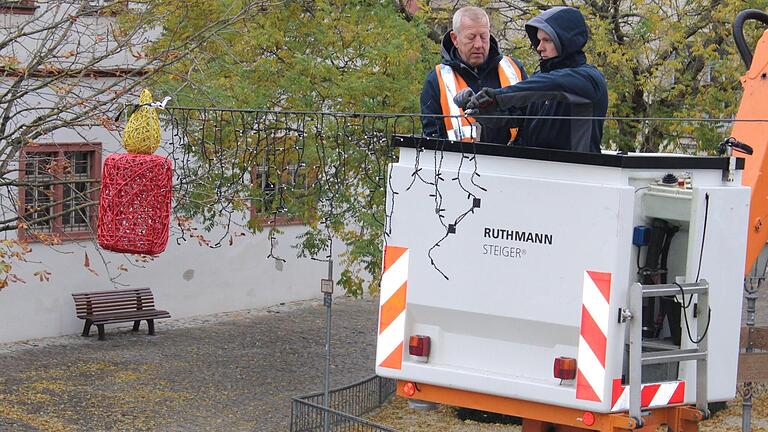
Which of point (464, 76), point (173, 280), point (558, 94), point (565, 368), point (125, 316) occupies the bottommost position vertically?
point (125, 316)

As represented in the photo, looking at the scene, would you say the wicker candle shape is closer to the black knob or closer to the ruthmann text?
the ruthmann text

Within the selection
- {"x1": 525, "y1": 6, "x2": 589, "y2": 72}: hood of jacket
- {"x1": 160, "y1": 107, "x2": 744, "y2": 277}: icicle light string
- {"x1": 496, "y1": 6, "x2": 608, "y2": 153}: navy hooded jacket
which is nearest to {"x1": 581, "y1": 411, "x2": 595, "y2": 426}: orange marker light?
{"x1": 496, "y1": 6, "x2": 608, "y2": 153}: navy hooded jacket

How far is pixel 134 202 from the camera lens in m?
7.83

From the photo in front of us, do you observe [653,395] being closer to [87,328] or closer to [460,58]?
[460,58]

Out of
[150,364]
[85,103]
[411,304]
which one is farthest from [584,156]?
[150,364]

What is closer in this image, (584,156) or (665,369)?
(584,156)

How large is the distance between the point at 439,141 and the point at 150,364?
40.1ft

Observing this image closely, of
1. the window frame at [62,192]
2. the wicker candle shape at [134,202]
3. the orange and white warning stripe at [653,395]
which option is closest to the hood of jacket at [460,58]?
the wicker candle shape at [134,202]

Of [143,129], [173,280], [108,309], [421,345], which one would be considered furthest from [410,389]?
[173,280]

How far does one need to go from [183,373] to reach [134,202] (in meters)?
10.2

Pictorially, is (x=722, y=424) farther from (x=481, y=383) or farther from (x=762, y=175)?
(x=481, y=383)

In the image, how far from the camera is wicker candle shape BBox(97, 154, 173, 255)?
7.76 metres

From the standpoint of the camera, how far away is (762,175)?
857 cm

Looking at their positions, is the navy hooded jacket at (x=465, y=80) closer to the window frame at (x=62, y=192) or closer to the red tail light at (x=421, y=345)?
the red tail light at (x=421, y=345)
